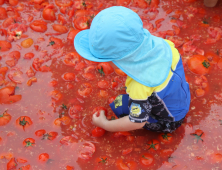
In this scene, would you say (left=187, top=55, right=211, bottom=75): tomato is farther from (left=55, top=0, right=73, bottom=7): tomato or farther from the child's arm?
(left=55, top=0, right=73, bottom=7): tomato

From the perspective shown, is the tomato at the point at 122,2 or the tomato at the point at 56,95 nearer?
the tomato at the point at 56,95

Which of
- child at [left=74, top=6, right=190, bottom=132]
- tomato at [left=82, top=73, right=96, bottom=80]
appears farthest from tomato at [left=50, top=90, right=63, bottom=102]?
child at [left=74, top=6, right=190, bottom=132]

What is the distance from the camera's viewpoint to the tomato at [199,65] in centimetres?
255

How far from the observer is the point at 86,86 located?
2512mm

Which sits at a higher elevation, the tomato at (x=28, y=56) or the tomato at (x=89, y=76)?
the tomato at (x=28, y=56)

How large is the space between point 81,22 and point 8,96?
1336 millimetres

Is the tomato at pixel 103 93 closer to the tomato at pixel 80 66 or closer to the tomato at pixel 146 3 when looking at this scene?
the tomato at pixel 80 66

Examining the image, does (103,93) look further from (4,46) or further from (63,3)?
(63,3)

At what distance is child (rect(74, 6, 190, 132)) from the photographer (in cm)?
141

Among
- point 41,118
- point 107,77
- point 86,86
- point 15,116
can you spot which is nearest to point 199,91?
point 107,77

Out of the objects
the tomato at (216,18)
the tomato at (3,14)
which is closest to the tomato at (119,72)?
the tomato at (216,18)

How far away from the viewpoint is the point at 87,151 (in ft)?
6.90

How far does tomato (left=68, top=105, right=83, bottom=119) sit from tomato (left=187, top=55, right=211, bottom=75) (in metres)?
1.35

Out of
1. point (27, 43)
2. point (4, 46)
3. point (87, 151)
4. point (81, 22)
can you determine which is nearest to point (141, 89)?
point (87, 151)
